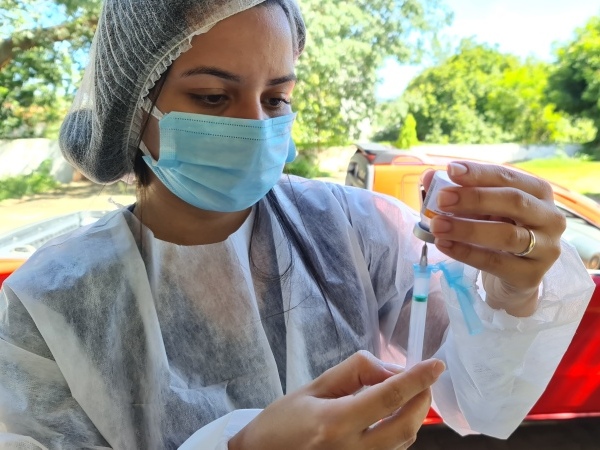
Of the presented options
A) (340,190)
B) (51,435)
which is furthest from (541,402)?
(51,435)

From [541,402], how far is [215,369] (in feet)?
7.43

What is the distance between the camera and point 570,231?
2.80 meters

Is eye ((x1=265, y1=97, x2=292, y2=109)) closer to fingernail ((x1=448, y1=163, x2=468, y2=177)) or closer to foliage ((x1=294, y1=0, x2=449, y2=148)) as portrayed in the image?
fingernail ((x1=448, y1=163, x2=468, y2=177))

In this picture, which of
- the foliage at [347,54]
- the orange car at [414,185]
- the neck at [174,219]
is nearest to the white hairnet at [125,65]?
the neck at [174,219]

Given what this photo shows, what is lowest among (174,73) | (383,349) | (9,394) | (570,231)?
(570,231)

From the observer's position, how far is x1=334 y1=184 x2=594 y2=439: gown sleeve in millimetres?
904

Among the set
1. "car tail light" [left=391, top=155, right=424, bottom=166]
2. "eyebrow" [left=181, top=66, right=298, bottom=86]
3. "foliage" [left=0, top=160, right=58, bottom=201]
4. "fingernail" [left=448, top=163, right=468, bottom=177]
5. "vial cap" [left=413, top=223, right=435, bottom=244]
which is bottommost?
"foliage" [left=0, top=160, right=58, bottom=201]

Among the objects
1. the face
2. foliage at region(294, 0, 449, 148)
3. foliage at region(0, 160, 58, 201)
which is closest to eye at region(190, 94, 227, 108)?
the face

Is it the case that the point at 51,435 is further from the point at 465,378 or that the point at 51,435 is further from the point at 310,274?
A: the point at 465,378

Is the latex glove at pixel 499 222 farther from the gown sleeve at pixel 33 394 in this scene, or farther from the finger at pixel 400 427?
the gown sleeve at pixel 33 394

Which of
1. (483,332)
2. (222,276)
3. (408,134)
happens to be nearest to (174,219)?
(222,276)

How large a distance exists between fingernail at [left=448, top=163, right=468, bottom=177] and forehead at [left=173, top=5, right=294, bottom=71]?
1.31 feet

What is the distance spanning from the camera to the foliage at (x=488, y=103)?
762 centimetres

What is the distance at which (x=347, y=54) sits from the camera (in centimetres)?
490
